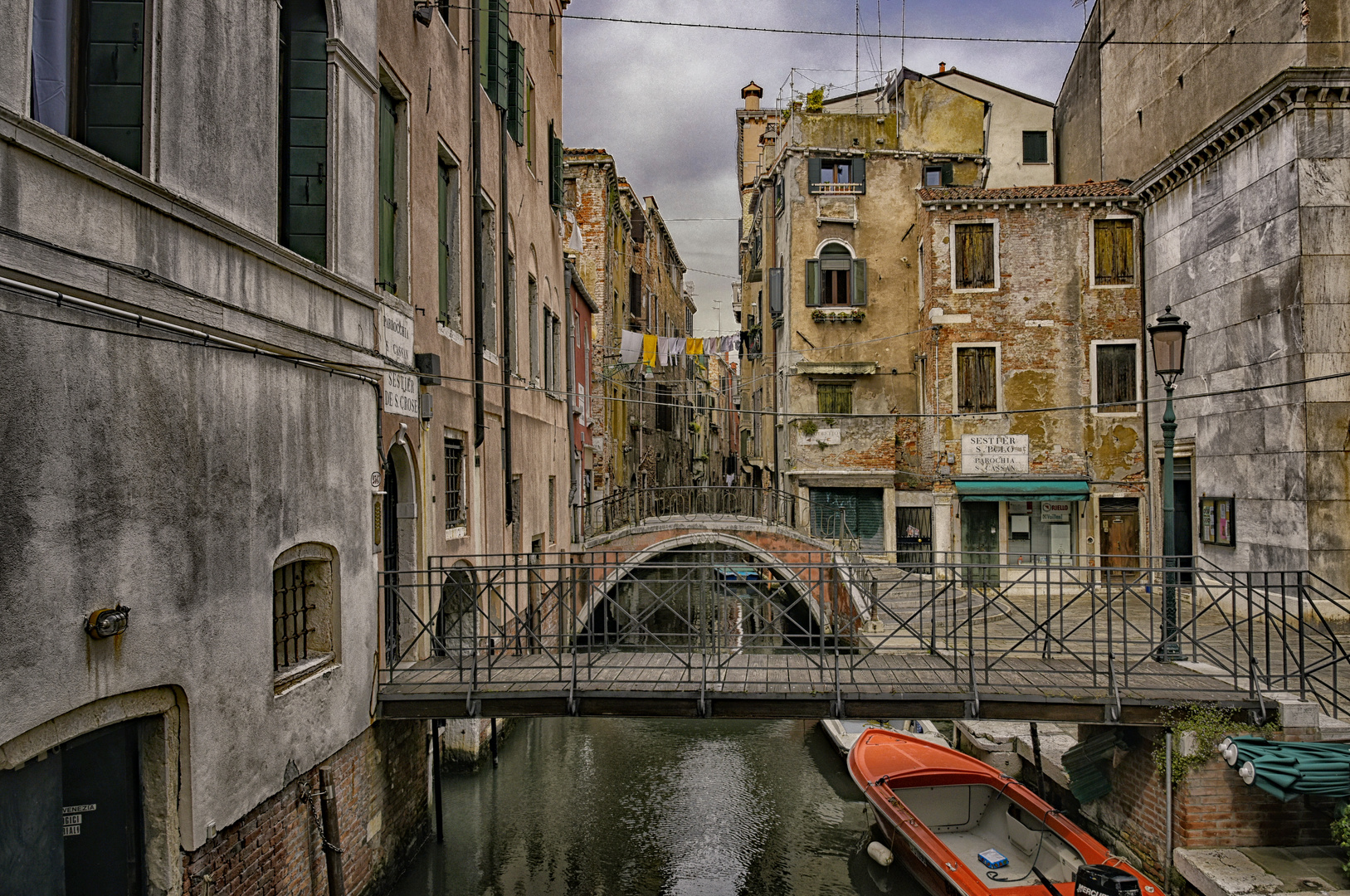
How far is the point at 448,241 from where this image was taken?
11.6m

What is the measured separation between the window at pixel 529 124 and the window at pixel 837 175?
30.0 feet

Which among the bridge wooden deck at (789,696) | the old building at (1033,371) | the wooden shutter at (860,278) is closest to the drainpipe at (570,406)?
the wooden shutter at (860,278)

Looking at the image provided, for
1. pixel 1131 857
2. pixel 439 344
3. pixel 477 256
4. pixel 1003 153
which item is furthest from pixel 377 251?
pixel 1003 153

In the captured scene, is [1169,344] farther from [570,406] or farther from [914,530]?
[570,406]

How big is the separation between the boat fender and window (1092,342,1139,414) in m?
13.4

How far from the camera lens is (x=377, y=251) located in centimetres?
892

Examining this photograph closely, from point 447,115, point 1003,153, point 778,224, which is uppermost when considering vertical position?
point 1003,153

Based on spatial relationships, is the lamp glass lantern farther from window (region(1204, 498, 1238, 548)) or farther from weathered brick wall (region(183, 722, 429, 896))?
weathered brick wall (region(183, 722, 429, 896))

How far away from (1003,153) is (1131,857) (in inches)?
847

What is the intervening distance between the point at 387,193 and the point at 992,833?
31.7ft

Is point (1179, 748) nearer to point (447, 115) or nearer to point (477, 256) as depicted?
point (477, 256)

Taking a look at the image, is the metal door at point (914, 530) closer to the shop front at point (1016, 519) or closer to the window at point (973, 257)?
the shop front at point (1016, 519)

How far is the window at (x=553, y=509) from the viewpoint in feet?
59.9

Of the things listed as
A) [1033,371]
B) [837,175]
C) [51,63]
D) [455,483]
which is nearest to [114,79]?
[51,63]
